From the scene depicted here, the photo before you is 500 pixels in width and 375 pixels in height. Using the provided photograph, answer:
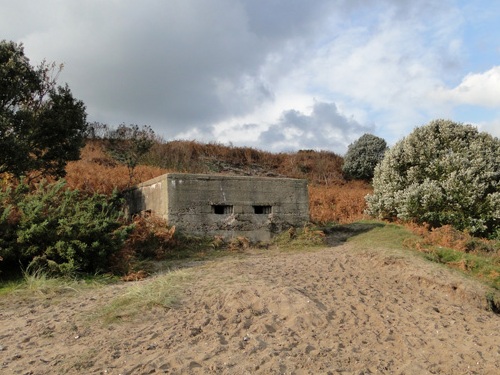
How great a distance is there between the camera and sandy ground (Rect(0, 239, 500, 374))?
461cm

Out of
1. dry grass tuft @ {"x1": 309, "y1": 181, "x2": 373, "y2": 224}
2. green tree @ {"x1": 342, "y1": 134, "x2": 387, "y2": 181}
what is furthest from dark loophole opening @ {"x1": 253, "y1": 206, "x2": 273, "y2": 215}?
green tree @ {"x1": 342, "y1": 134, "x2": 387, "y2": 181}

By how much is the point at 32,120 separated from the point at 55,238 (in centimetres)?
527

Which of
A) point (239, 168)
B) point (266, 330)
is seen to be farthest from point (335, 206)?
point (266, 330)

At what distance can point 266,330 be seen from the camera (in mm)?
5367

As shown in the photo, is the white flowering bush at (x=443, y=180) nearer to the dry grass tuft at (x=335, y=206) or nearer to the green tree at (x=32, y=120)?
the dry grass tuft at (x=335, y=206)

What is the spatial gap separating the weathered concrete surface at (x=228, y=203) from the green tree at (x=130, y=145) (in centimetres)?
449

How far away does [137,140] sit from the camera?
1655cm

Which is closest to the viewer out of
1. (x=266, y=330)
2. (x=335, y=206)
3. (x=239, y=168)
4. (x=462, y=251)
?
(x=266, y=330)

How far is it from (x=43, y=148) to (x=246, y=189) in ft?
18.1

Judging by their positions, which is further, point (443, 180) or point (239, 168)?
point (239, 168)

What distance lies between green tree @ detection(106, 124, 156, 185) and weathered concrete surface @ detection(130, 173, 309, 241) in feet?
14.7

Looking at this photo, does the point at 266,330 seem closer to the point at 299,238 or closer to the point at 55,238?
the point at 55,238

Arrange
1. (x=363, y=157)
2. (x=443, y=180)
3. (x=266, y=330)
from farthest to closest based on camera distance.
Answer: (x=363, y=157) → (x=443, y=180) → (x=266, y=330)

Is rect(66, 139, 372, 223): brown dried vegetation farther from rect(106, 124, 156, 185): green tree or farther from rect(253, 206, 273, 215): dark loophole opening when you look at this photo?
rect(253, 206, 273, 215): dark loophole opening
